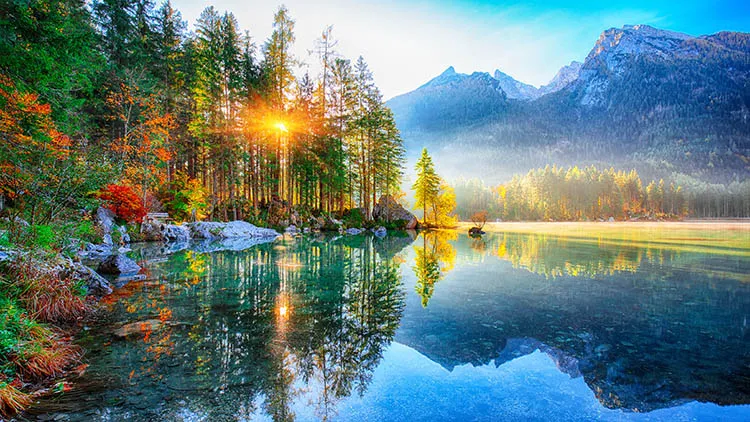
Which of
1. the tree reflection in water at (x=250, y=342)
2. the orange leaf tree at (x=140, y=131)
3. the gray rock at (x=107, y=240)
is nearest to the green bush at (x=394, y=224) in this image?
the orange leaf tree at (x=140, y=131)

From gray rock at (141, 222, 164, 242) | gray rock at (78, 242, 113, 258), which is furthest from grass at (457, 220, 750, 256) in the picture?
gray rock at (141, 222, 164, 242)

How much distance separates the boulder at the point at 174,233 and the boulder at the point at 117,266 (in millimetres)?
11558

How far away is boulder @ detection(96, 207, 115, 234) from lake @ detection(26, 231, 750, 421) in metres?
10.4

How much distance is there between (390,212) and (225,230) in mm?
19893

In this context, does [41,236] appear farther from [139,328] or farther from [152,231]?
[152,231]

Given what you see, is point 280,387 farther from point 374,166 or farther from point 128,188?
point 374,166

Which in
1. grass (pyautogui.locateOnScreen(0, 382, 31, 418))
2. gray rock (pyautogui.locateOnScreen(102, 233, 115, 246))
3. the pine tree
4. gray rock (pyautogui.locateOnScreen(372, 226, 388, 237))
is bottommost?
gray rock (pyautogui.locateOnScreen(372, 226, 388, 237))

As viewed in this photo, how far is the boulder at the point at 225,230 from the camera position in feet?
73.5

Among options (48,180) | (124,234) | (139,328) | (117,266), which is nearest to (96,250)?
(124,234)

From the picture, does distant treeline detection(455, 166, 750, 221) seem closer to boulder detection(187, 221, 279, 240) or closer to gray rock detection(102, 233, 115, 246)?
boulder detection(187, 221, 279, 240)

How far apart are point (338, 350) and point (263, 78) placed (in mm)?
29323

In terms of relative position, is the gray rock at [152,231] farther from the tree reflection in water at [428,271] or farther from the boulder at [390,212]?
the boulder at [390,212]

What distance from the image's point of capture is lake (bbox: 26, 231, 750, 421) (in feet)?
10.0

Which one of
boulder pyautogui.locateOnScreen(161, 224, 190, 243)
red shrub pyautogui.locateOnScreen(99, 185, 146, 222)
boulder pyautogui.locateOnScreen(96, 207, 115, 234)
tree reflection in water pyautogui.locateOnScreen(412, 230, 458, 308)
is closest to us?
tree reflection in water pyautogui.locateOnScreen(412, 230, 458, 308)
